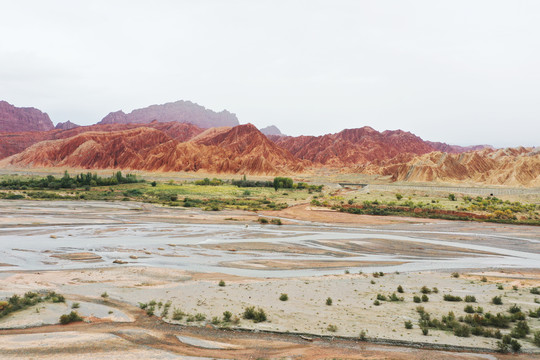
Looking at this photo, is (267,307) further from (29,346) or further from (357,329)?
(29,346)

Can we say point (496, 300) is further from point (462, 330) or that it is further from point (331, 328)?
point (331, 328)

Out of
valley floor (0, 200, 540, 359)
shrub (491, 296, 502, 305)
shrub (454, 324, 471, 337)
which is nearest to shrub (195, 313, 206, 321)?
valley floor (0, 200, 540, 359)

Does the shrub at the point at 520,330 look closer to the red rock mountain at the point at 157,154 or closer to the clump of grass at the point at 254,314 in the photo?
the clump of grass at the point at 254,314

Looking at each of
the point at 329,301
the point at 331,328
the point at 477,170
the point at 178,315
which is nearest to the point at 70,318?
the point at 178,315

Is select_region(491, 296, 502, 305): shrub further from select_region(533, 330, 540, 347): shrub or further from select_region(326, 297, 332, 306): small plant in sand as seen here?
select_region(326, 297, 332, 306): small plant in sand

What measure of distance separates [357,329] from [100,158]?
527 feet

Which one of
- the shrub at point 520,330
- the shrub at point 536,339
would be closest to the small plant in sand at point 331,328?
the shrub at point 520,330

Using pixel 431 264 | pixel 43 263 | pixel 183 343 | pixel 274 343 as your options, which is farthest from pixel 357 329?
pixel 43 263

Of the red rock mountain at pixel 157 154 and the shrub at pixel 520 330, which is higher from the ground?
the red rock mountain at pixel 157 154

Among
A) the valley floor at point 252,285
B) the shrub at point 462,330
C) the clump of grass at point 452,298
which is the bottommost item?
the valley floor at point 252,285

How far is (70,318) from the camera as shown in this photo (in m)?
10.2

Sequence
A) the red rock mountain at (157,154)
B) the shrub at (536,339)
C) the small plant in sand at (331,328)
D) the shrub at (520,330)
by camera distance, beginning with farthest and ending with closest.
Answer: the red rock mountain at (157,154)
the small plant in sand at (331,328)
the shrub at (520,330)
the shrub at (536,339)

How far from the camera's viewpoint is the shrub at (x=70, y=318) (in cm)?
1002

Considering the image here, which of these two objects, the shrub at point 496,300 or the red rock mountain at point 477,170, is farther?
the red rock mountain at point 477,170
